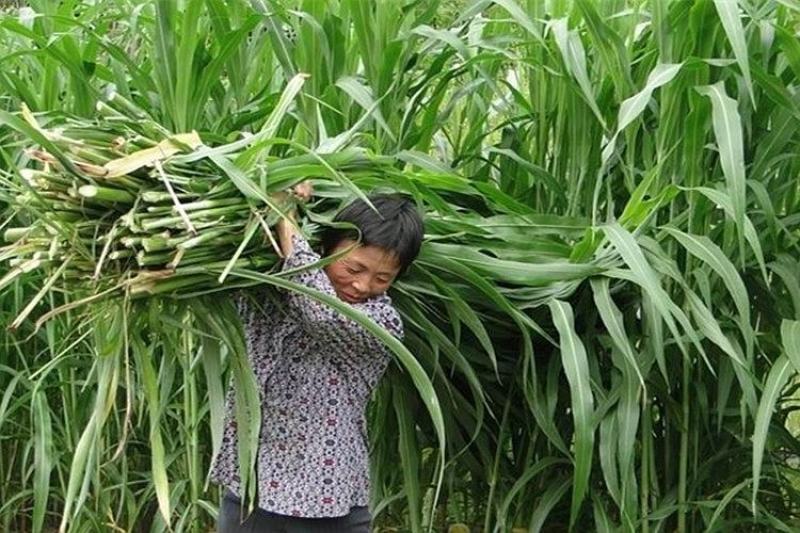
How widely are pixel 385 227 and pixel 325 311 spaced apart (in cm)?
17

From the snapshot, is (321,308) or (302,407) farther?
(302,407)

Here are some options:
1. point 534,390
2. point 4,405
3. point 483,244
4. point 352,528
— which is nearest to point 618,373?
point 534,390

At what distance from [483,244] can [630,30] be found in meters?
0.54

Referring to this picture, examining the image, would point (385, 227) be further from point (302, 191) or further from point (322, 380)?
point (322, 380)

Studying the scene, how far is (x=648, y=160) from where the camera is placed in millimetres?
2539

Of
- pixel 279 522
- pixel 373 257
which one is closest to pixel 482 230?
pixel 373 257

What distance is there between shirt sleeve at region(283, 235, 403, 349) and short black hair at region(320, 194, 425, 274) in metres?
0.08

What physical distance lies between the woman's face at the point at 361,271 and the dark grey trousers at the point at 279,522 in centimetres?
39

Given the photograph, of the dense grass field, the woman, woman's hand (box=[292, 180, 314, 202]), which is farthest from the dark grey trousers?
woman's hand (box=[292, 180, 314, 202])

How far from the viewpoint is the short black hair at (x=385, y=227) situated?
2.11 meters

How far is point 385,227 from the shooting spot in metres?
2.11

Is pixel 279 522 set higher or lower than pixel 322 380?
lower

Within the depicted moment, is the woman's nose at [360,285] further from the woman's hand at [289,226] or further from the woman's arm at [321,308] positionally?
the woman's hand at [289,226]

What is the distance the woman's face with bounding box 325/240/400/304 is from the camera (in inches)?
84.0
